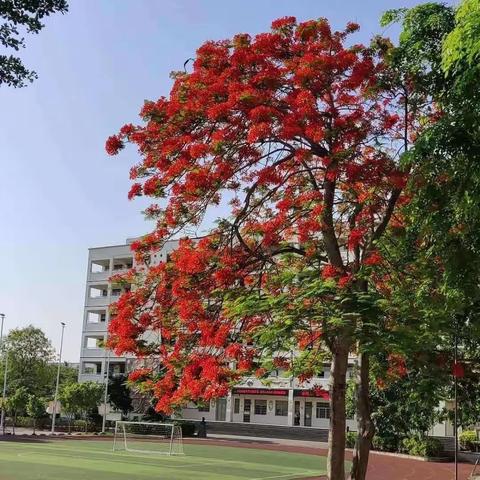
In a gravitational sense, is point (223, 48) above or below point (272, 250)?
above

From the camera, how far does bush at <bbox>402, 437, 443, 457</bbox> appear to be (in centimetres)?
3288

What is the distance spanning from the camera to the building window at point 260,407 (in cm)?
5725

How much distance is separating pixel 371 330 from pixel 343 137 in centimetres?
291

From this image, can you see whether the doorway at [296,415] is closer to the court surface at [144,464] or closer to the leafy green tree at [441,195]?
the court surface at [144,464]

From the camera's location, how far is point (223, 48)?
34.2ft

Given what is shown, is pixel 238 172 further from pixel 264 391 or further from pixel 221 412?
pixel 221 412

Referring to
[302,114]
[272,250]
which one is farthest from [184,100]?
[272,250]

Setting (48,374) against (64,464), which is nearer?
(64,464)

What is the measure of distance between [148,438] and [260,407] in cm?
1730

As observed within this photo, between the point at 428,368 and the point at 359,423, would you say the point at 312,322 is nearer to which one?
the point at 359,423

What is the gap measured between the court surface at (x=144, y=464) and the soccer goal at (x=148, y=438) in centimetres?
109

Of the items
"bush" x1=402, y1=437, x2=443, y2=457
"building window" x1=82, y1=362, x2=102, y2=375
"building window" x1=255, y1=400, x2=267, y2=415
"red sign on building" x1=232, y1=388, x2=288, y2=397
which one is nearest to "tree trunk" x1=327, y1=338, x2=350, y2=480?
"bush" x1=402, y1=437, x2=443, y2=457

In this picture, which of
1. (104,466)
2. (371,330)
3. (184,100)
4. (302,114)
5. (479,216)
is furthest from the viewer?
(104,466)

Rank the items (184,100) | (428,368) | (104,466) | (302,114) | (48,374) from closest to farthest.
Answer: (302,114) → (184,100) → (428,368) → (104,466) → (48,374)
